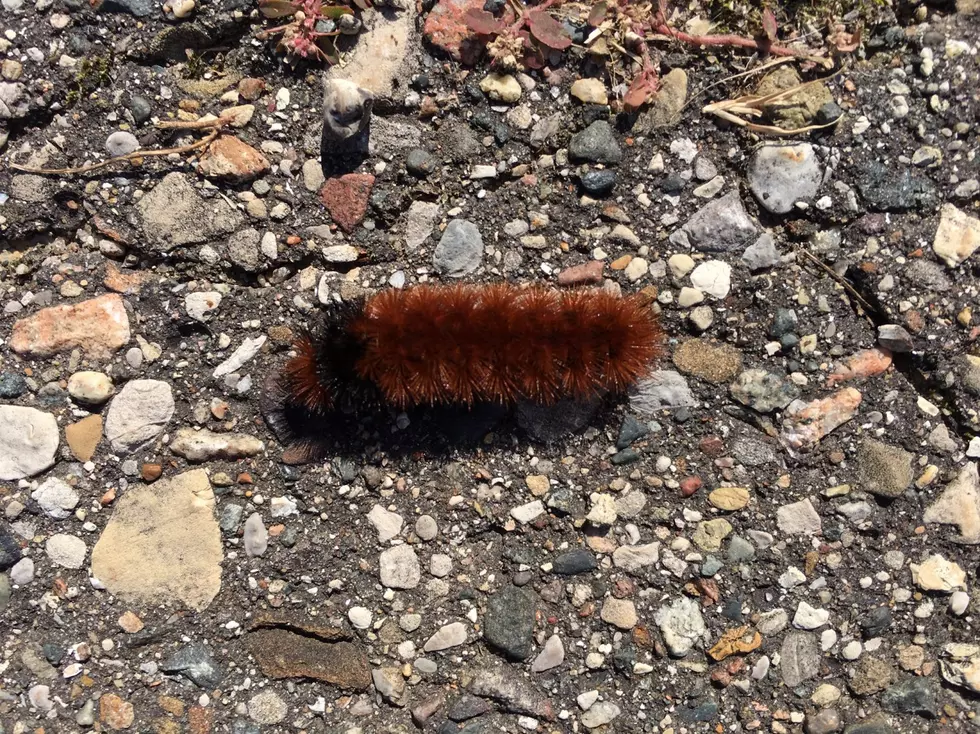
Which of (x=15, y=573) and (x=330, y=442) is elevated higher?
(x=330, y=442)

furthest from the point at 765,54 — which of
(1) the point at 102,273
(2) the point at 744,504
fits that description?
(1) the point at 102,273

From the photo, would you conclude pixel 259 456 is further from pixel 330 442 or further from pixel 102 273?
pixel 102 273

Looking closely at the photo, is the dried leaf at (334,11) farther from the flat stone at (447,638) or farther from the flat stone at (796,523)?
the flat stone at (796,523)

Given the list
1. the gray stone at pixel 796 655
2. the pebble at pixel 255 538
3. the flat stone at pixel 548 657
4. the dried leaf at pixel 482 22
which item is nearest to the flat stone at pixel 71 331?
the pebble at pixel 255 538

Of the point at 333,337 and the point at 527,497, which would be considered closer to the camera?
the point at 333,337

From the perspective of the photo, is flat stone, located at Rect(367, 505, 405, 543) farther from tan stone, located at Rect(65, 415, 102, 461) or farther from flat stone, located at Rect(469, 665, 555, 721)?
tan stone, located at Rect(65, 415, 102, 461)
